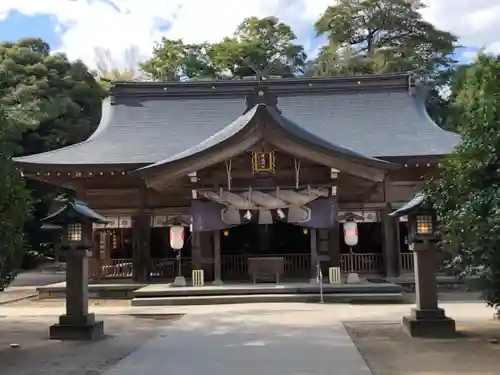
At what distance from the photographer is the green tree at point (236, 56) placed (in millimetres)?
42500

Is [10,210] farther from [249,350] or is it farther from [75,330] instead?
[249,350]

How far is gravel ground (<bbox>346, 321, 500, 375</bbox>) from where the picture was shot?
6.86 meters

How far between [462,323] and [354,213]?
7.49m

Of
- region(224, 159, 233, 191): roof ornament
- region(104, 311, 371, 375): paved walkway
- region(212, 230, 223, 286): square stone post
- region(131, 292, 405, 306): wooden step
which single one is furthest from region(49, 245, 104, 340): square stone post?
region(224, 159, 233, 191): roof ornament

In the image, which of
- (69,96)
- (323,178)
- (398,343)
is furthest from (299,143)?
(69,96)

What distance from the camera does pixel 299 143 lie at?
51.9 feet

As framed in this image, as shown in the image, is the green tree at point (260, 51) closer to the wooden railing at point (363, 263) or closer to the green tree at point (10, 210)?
the wooden railing at point (363, 263)

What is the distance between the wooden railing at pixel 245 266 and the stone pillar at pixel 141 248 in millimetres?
2395

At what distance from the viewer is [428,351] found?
7.96 metres

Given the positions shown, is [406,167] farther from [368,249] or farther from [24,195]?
[24,195]

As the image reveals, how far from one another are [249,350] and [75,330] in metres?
3.10

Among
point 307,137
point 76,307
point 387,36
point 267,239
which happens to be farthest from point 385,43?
point 76,307

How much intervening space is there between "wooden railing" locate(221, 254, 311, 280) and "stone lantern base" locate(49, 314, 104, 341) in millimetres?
8758

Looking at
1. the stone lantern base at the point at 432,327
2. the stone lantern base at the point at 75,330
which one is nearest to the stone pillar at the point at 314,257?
the stone lantern base at the point at 432,327
